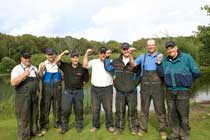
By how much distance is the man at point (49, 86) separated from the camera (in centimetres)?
779

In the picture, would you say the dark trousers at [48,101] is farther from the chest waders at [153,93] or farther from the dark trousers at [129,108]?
the chest waders at [153,93]

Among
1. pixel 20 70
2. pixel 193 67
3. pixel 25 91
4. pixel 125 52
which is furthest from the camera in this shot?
pixel 125 52

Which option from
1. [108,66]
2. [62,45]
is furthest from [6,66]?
[108,66]

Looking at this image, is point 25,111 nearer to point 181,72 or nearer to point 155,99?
point 155,99

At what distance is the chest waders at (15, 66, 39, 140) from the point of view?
24.1 ft

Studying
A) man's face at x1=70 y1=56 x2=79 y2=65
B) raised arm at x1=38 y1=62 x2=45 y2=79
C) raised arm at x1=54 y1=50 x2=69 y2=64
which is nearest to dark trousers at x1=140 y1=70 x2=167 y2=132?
man's face at x1=70 y1=56 x2=79 y2=65

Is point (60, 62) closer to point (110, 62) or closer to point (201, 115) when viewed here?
point (110, 62)

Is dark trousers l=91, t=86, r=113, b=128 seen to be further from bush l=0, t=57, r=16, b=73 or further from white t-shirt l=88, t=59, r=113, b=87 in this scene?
bush l=0, t=57, r=16, b=73

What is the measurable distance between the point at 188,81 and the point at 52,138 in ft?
11.3

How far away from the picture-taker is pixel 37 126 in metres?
8.03

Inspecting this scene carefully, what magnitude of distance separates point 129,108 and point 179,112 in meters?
1.31

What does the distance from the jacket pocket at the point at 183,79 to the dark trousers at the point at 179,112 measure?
189mm

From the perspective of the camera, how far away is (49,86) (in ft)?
25.7

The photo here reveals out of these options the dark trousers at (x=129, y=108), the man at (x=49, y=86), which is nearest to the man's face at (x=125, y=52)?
the dark trousers at (x=129, y=108)
